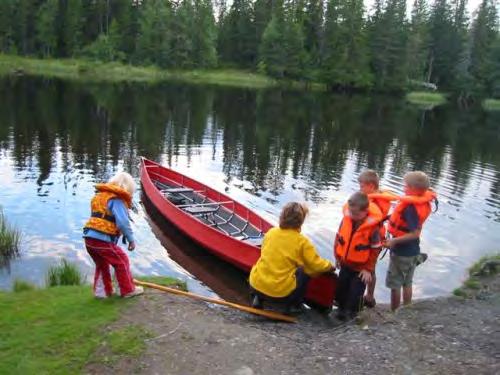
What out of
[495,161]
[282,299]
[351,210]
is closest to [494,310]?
[351,210]

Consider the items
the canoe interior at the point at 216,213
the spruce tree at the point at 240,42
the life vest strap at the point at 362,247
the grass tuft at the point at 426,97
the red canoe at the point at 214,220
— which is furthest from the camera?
the spruce tree at the point at 240,42

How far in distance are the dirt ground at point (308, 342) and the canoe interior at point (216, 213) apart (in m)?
4.72

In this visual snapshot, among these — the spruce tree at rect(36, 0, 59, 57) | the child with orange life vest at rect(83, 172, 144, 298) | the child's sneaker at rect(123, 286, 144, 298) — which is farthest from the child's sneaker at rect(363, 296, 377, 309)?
the spruce tree at rect(36, 0, 59, 57)

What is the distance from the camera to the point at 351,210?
8094mm

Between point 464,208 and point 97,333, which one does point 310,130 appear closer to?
point 464,208

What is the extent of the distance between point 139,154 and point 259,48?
215ft

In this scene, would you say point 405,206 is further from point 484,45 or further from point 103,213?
point 484,45

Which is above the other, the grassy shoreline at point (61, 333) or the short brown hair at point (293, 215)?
the short brown hair at point (293, 215)

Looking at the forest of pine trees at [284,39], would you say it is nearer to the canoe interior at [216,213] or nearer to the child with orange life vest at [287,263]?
the canoe interior at [216,213]

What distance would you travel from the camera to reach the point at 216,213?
1581 centimetres

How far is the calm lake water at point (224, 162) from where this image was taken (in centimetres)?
1395

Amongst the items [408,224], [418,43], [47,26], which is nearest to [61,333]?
[408,224]

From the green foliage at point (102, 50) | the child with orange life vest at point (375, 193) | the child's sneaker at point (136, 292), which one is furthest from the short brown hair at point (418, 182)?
the green foliage at point (102, 50)

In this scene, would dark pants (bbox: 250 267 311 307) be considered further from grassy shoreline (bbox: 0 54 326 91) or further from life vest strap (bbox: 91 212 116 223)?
grassy shoreline (bbox: 0 54 326 91)
